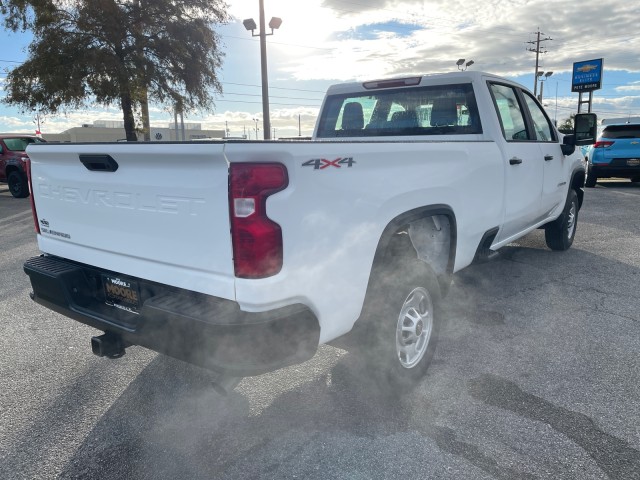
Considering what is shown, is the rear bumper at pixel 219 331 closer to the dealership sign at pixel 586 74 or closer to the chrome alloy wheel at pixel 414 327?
the chrome alloy wheel at pixel 414 327

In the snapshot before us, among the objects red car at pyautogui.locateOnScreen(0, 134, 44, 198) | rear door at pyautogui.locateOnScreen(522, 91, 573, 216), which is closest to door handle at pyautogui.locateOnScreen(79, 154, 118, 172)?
rear door at pyautogui.locateOnScreen(522, 91, 573, 216)

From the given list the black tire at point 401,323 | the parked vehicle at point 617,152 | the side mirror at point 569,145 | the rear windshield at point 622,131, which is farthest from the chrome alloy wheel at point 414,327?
the rear windshield at point 622,131

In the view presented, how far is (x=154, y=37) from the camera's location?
67.9ft

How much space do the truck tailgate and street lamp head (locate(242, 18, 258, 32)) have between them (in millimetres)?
19150

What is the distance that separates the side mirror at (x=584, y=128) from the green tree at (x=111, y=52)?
1866cm

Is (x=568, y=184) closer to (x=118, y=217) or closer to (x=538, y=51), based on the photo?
(x=118, y=217)

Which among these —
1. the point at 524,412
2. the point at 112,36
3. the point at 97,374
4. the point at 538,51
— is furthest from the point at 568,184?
the point at 538,51

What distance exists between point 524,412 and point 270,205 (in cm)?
193

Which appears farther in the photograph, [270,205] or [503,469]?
[503,469]

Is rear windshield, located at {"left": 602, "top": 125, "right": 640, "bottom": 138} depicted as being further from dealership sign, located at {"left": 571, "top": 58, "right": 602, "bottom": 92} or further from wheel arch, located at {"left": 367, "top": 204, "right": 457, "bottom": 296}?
dealership sign, located at {"left": 571, "top": 58, "right": 602, "bottom": 92}

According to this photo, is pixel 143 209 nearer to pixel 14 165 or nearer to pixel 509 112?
pixel 509 112

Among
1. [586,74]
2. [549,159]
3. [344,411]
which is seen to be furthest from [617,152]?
[586,74]

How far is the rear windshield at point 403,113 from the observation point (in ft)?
13.4

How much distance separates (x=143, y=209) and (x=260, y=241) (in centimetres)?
73
